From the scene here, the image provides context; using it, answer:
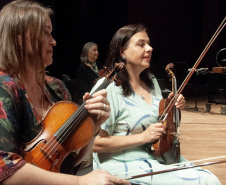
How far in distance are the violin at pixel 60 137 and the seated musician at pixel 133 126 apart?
1.09ft

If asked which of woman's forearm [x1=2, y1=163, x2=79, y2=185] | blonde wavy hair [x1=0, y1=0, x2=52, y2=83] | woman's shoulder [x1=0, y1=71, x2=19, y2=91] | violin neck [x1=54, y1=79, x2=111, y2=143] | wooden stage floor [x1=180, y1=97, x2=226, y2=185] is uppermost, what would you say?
blonde wavy hair [x1=0, y1=0, x2=52, y2=83]

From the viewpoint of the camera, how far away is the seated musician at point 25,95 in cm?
79

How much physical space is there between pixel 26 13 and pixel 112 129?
731 mm

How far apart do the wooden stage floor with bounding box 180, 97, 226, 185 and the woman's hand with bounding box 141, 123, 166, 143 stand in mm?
1382

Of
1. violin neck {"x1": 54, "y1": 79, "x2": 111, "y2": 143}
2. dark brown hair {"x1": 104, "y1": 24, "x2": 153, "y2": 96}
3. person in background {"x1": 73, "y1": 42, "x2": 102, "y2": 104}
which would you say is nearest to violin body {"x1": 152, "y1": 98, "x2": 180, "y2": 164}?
dark brown hair {"x1": 104, "y1": 24, "x2": 153, "y2": 96}

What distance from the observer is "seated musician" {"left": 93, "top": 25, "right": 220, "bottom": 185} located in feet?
4.49

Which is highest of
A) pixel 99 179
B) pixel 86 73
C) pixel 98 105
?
pixel 98 105

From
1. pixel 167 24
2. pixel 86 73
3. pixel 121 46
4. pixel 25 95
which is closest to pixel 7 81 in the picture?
pixel 25 95

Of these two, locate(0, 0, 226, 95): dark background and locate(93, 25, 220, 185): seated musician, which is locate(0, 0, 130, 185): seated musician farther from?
locate(0, 0, 226, 95): dark background

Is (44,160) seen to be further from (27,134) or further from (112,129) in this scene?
(112,129)

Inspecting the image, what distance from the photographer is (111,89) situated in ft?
5.10

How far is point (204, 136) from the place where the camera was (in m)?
3.99

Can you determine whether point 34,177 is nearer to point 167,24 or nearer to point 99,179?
→ point 99,179

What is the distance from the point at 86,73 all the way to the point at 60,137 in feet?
10.1
